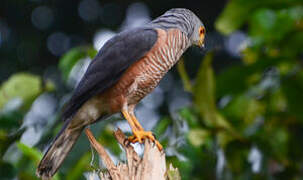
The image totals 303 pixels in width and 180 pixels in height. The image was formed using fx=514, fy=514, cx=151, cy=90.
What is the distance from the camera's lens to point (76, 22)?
888 cm

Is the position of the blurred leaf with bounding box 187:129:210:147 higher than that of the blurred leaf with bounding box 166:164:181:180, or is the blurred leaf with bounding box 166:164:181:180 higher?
the blurred leaf with bounding box 166:164:181:180

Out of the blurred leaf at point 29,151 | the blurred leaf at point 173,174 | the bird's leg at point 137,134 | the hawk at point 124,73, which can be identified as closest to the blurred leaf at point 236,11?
the hawk at point 124,73

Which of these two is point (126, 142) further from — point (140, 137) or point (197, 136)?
point (197, 136)

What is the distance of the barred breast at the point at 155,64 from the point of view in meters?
2.79

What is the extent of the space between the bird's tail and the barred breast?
0.38 meters

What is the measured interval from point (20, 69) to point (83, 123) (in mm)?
5792

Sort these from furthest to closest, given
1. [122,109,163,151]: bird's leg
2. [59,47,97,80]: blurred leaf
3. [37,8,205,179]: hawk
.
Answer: [59,47,97,80]: blurred leaf → [37,8,205,179]: hawk → [122,109,163,151]: bird's leg

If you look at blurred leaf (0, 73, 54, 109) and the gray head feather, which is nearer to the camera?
the gray head feather

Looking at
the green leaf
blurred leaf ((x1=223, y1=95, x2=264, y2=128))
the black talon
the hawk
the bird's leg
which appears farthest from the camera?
blurred leaf ((x1=223, y1=95, x2=264, y2=128))

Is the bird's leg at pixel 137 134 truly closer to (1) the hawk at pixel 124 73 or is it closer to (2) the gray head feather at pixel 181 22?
(1) the hawk at pixel 124 73

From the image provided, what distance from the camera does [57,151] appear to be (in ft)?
8.85

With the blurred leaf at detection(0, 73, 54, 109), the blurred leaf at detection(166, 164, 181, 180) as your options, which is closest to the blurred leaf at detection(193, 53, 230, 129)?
the blurred leaf at detection(0, 73, 54, 109)

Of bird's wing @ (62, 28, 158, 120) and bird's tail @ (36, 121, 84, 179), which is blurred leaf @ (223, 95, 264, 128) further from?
bird's tail @ (36, 121, 84, 179)

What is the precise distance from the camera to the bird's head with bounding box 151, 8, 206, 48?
9.48 ft
